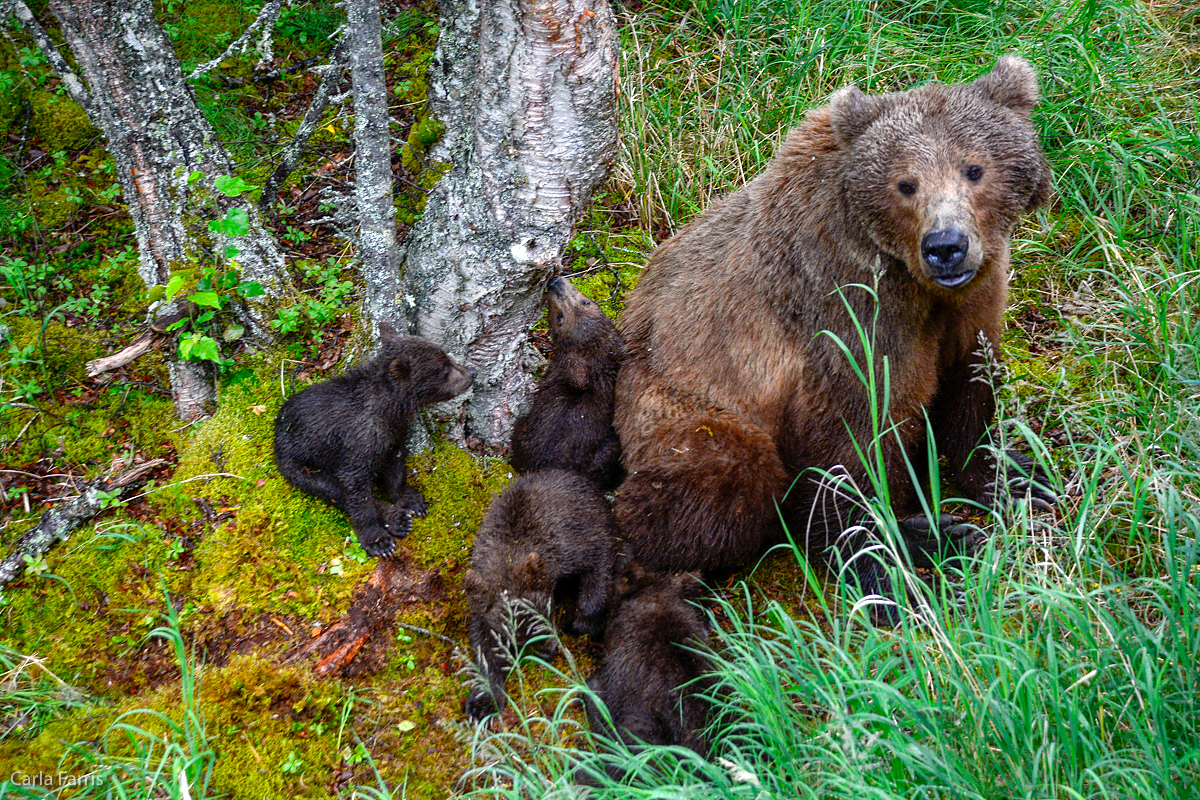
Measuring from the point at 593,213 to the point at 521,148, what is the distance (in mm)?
2591

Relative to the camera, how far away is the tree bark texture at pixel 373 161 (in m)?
3.99

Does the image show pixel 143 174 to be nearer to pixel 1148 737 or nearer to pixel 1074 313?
pixel 1148 737

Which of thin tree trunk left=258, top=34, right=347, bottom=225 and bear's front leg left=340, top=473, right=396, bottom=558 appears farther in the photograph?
thin tree trunk left=258, top=34, right=347, bottom=225

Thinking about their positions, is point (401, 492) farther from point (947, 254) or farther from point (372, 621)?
point (947, 254)

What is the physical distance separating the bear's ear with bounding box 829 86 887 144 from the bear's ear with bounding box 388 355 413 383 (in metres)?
2.35

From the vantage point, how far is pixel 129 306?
5848mm

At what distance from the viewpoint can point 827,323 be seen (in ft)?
13.4

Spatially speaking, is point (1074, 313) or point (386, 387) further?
point (1074, 313)

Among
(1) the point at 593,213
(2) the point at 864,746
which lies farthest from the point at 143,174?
(2) the point at 864,746

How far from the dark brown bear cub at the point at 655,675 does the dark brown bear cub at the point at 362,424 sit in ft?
4.41

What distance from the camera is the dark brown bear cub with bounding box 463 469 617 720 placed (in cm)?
395

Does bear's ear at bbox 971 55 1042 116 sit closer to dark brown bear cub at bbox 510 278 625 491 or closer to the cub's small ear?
dark brown bear cub at bbox 510 278 625 491

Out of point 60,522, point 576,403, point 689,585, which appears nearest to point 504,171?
point 576,403

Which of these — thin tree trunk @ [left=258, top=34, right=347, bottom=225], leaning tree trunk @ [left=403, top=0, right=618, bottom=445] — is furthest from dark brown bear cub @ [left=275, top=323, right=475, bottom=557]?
thin tree trunk @ [left=258, top=34, right=347, bottom=225]
